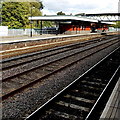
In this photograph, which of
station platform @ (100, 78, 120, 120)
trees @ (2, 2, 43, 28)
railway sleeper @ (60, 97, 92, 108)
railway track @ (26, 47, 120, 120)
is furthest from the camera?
trees @ (2, 2, 43, 28)

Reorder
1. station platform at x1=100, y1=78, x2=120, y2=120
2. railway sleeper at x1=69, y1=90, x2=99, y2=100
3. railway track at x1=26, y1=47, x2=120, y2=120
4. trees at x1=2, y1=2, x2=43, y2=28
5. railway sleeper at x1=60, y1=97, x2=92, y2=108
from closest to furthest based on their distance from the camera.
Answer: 1. station platform at x1=100, y1=78, x2=120, y2=120
2. railway track at x1=26, y1=47, x2=120, y2=120
3. railway sleeper at x1=60, y1=97, x2=92, y2=108
4. railway sleeper at x1=69, y1=90, x2=99, y2=100
5. trees at x1=2, y1=2, x2=43, y2=28

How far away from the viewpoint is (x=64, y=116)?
5.95 m

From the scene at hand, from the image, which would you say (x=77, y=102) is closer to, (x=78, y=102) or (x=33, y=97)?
(x=78, y=102)

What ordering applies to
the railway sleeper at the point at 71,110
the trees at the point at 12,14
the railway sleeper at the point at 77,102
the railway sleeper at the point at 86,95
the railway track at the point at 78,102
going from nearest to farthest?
the railway track at the point at 78,102 < the railway sleeper at the point at 71,110 < the railway sleeper at the point at 77,102 < the railway sleeper at the point at 86,95 < the trees at the point at 12,14

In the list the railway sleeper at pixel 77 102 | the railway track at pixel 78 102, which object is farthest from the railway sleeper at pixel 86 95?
the railway sleeper at pixel 77 102

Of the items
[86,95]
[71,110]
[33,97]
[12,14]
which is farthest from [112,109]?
[12,14]

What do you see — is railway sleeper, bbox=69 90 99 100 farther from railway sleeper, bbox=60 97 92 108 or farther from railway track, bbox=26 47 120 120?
railway sleeper, bbox=60 97 92 108

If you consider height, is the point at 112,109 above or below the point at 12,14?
below

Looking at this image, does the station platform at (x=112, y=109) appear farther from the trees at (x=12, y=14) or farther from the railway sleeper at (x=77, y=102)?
the trees at (x=12, y=14)

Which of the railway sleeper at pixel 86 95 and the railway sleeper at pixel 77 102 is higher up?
the railway sleeper at pixel 86 95

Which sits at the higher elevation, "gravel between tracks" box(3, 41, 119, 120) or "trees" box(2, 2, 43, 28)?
"trees" box(2, 2, 43, 28)

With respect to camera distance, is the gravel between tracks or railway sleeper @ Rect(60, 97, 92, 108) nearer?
the gravel between tracks

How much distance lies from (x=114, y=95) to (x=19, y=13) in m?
38.7

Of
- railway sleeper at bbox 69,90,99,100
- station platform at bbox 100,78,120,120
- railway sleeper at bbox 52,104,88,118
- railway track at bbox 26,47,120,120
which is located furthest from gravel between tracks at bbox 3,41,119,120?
station platform at bbox 100,78,120,120
